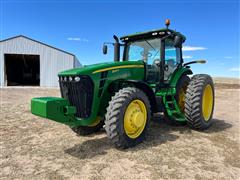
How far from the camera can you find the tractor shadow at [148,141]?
3.68 m

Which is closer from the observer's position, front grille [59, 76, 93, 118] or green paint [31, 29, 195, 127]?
green paint [31, 29, 195, 127]

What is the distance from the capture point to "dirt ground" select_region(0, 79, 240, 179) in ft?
9.77

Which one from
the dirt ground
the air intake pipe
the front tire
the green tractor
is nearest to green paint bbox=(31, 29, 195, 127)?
the green tractor

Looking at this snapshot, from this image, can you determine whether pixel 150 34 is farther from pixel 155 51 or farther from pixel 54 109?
pixel 54 109

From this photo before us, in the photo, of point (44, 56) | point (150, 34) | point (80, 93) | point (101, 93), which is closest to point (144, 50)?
point (150, 34)

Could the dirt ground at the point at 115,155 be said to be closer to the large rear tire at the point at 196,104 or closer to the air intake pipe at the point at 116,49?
the large rear tire at the point at 196,104

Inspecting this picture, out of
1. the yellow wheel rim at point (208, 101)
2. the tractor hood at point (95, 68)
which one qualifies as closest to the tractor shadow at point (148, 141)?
the yellow wheel rim at point (208, 101)

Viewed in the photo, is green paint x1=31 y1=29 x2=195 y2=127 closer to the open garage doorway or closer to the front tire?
the front tire

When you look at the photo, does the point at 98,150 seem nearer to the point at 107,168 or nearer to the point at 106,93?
the point at 107,168

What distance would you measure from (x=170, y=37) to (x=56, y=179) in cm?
402

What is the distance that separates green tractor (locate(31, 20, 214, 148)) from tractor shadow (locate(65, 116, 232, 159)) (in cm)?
23

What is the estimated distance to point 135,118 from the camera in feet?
12.6

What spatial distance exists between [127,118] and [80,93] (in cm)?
96

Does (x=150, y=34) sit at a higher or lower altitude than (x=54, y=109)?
higher
